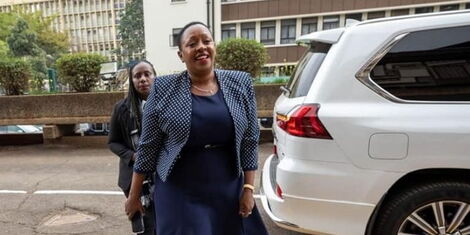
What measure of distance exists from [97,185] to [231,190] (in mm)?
3535

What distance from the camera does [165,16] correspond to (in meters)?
21.0

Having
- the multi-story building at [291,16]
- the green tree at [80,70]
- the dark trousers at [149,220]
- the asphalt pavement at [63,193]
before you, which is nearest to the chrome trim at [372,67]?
the asphalt pavement at [63,193]

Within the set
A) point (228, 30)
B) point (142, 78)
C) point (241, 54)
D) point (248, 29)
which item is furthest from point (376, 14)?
point (142, 78)

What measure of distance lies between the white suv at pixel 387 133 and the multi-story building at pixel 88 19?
8056 cm

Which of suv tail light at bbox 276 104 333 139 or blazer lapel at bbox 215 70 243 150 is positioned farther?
suv tail light at bbox 276 104 333 139

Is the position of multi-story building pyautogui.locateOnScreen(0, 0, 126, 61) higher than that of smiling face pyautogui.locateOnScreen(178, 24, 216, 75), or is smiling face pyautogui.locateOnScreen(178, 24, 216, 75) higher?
multi-story building pyautogui.locateOnScreen(0, 0, 126, 61)

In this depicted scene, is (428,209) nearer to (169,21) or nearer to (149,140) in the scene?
(149,140)

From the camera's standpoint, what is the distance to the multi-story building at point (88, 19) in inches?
3046

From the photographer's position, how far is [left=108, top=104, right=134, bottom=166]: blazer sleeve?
2475 millimetres

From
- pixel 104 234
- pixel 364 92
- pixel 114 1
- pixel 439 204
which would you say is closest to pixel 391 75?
pixel 364 92

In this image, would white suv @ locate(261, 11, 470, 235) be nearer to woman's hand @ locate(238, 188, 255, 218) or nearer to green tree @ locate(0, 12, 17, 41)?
woman's hand @ locate(238, 188, 255, 218)

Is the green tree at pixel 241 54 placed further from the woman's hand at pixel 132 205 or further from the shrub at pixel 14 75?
the woman's hand at pixel 132 205

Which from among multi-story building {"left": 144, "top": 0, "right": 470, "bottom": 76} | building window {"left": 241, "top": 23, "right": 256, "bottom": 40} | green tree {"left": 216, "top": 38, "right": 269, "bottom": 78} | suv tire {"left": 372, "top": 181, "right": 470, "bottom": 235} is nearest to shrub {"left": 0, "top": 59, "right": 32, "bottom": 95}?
green tree {"left": 216, "top": 38, "right": 269, "bottom": 78}

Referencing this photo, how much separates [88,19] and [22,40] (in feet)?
172
